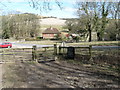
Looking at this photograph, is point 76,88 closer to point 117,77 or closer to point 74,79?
point 74,79

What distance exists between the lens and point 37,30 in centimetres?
3759

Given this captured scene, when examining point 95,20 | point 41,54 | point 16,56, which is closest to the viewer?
point 41,54

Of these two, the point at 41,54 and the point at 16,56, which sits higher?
the point at 41,54

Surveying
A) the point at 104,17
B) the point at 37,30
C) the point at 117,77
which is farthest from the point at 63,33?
the point at 117,77

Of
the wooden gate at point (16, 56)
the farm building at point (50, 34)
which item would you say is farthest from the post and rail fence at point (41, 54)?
the farm building at point (50, 34)

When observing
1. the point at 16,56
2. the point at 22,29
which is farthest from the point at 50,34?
the point at 16,56

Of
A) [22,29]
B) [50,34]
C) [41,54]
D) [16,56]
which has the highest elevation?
[22,29]

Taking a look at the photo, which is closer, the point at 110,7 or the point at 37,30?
the point at 110,7

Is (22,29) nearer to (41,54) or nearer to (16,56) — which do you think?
(16,56)

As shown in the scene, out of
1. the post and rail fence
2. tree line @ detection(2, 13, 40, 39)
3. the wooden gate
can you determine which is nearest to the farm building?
→ tree line @ detection(2, 13, 40, 39)

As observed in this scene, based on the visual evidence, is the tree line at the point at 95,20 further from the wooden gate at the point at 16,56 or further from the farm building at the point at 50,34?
the wooden gate at the point at 16,56

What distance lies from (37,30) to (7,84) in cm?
3257

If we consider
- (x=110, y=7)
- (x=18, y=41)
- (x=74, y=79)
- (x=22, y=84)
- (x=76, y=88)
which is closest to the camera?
(x=76, y=88)

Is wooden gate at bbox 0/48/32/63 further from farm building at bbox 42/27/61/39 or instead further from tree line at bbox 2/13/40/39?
farm building at bbox 42/27/61/39
